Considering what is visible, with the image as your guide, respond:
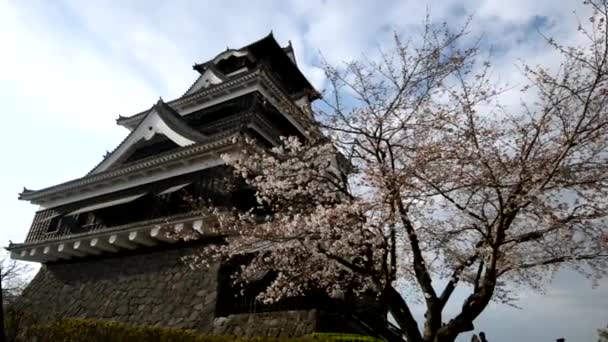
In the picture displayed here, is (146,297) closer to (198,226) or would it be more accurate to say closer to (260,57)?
(198,226)

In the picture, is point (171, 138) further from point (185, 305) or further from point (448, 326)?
point (448, 326)

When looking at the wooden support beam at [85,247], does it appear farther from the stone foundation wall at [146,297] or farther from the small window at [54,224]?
the small window at [54,224]

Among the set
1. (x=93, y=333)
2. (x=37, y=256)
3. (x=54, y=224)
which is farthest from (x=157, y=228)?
(x=37, y=256)

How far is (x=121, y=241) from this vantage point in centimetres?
1205

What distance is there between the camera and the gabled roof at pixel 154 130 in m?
13.7

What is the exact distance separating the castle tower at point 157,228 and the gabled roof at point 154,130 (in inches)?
1.5

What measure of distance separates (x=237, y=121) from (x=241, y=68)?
551 centimetres

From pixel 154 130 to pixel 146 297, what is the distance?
630 cm

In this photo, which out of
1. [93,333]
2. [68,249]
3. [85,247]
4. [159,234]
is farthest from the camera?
[68,249]

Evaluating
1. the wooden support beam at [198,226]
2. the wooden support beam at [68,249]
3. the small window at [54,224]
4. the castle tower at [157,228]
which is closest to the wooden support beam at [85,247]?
the castle tower at [157,228]

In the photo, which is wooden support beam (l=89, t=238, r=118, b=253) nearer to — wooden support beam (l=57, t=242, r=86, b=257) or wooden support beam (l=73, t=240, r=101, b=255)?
wooden support beam (l=73, t=240, r=101, b=255)

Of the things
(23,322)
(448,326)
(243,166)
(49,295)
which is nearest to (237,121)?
(243,166)

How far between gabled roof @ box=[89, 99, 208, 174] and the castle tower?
0.04 m

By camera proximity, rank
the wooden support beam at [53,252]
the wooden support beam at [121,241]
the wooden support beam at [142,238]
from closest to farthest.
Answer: the wooden support beam at [142,238], the wooden support beam at [121,241], the wooden support beam at [53,252]
